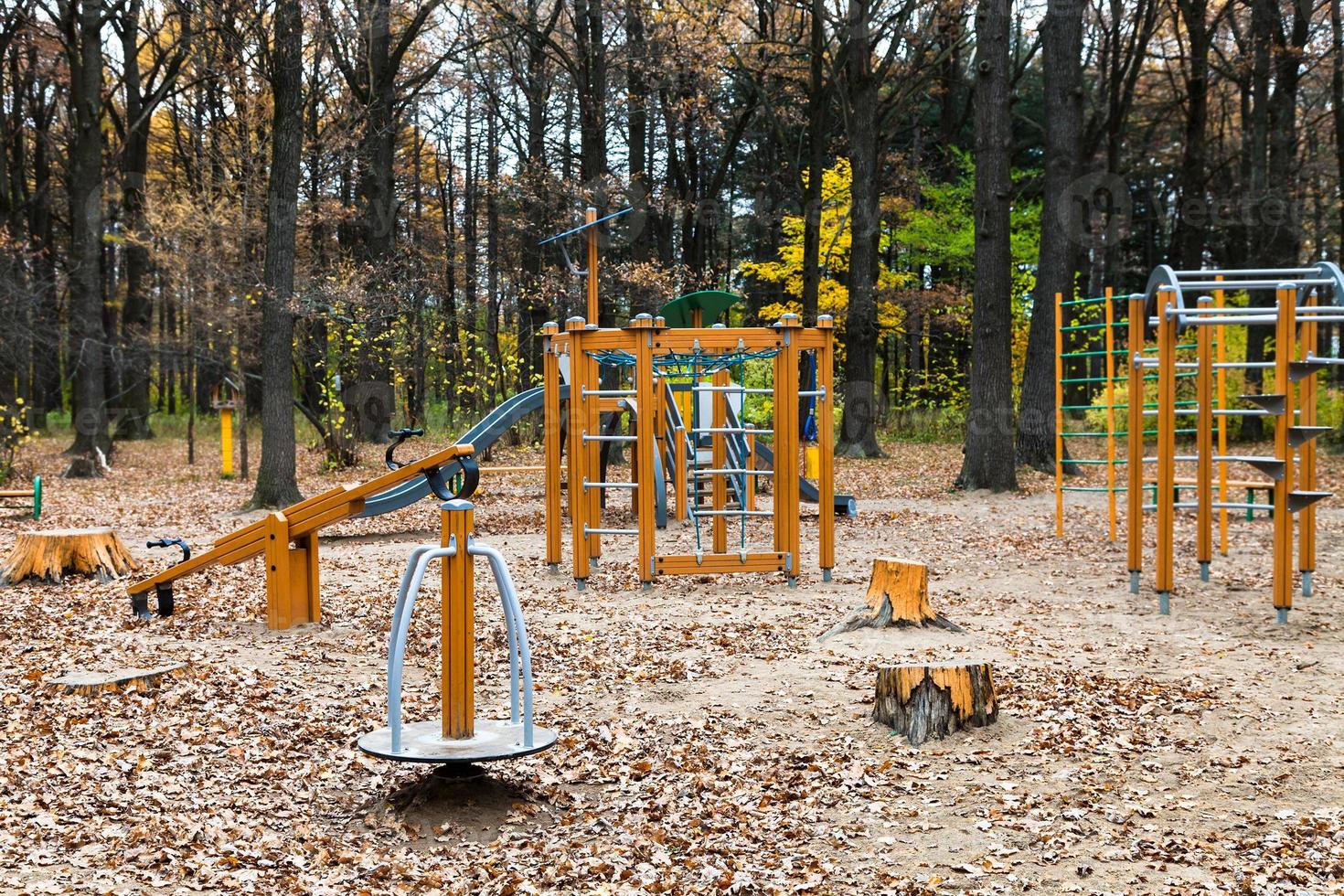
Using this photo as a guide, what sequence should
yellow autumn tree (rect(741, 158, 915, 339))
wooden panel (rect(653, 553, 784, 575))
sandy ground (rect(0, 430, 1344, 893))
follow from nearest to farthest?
sandy ground (rect(0, 430, 1344, 893))
wooden panel (rect(653, 553, 784, 575))
yellow autumn tree (rect(741, 158, 915, 339))

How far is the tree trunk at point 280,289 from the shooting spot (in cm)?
1416

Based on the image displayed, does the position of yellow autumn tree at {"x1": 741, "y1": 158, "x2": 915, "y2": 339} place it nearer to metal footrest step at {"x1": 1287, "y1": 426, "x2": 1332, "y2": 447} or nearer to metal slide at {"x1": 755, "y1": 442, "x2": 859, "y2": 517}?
metal slide at {"x1": 755, "y1": 442, "x2": 859, "y2": 517}

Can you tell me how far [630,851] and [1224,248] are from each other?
28430 mm

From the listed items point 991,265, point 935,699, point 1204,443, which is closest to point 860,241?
point 991,265

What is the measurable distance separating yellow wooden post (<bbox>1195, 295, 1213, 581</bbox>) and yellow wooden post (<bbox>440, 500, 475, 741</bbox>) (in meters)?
5.84

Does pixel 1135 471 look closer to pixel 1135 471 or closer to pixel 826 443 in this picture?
pixel 1135 471

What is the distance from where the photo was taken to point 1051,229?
56.7ft

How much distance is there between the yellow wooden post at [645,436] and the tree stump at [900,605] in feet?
6.77

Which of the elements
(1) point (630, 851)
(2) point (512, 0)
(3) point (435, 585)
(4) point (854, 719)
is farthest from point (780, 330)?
(2) point (512, 0)

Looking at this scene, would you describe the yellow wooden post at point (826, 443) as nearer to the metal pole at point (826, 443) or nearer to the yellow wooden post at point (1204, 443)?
the metal pole at point (826, 443)

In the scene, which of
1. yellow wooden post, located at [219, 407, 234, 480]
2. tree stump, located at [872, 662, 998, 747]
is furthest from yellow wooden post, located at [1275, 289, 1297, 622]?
yellow wooden post, located at [219, 407, 234, 480]

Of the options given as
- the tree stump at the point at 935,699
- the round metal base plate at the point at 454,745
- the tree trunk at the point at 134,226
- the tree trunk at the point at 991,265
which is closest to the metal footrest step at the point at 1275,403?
the tree stump at the point at 935,699

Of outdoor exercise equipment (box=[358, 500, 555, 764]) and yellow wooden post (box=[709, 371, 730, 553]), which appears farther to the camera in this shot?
yellow wooden post (box=[709, 371, 730, 553])

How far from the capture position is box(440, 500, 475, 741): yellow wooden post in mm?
4496
